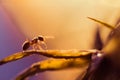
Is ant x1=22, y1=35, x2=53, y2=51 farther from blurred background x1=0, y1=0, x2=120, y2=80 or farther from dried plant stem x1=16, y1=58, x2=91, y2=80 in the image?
dried plant stem x1=16, y1=58, x2=91, y2=80

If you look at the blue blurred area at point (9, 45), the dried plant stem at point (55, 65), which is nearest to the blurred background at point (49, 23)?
the blue blurred area at point (9, 45)

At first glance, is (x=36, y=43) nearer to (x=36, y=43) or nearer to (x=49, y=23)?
(x=36, y=43)

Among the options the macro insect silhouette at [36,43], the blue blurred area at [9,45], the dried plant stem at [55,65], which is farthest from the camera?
the blue blurred area at [9,45]

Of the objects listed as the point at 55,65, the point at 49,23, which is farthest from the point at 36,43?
the point at 55,65

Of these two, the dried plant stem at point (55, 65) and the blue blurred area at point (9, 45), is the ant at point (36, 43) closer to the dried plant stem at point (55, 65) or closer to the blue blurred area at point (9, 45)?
the blue blurred area at point (9, 45)

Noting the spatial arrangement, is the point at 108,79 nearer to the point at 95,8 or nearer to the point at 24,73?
the point at 24,73

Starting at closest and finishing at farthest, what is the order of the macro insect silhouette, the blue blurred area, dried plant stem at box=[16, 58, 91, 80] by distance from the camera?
dried plant stem at box=[16, 58, 91, 80]
the macro insect silhouette
the blue blurred area

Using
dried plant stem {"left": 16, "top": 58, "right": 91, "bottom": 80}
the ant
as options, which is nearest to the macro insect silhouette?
the ant

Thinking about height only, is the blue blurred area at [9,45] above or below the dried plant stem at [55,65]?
below
